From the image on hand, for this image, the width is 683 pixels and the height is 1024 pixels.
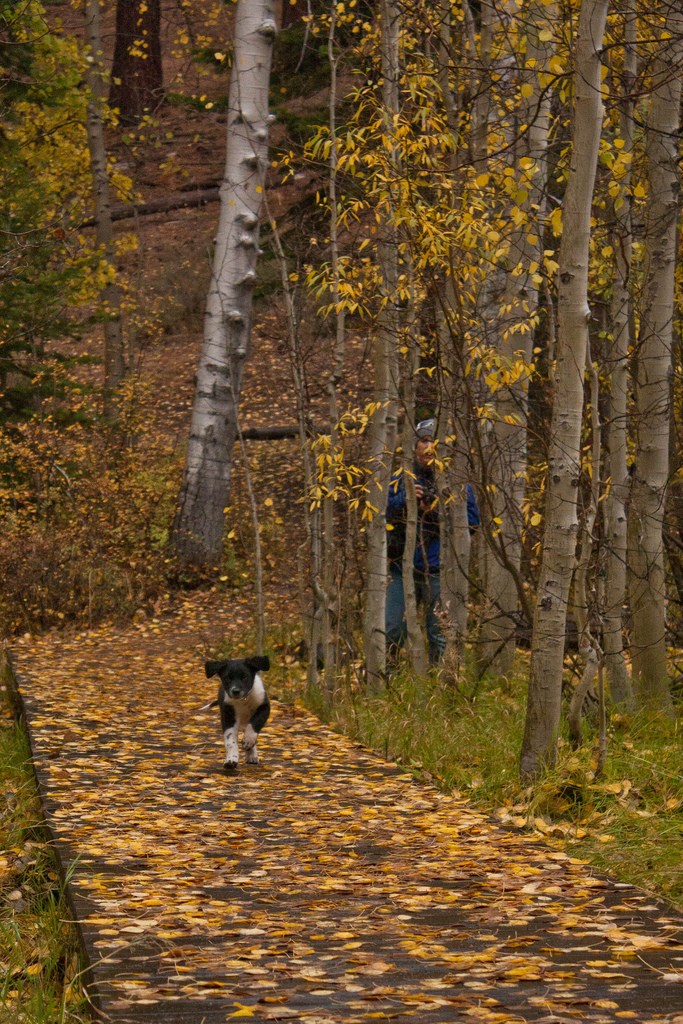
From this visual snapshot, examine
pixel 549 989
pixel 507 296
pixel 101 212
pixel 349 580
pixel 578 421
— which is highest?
pixel 101 212

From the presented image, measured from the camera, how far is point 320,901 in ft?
17.2

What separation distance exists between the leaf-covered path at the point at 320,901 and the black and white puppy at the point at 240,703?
6.8 inches

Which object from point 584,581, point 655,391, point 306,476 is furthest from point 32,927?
point 655,391

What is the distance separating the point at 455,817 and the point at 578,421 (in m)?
2.13

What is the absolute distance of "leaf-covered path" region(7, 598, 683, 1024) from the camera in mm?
4078

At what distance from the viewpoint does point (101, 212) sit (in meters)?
20.4

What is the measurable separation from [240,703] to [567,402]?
2604 mm

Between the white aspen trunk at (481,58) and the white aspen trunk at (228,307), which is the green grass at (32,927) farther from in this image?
the white aspen trunk at (228,307)

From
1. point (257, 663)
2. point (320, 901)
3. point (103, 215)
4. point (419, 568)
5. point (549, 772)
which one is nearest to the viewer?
point (320, 901)

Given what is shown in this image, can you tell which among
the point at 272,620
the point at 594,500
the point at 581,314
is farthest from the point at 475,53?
the point at 272,620

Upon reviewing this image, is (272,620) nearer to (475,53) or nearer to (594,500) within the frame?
(475,53)

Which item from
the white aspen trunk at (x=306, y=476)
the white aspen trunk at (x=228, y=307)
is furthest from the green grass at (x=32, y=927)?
the white aspen trunk at (x=228, y=307)

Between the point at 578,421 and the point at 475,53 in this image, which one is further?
the point at 475,53

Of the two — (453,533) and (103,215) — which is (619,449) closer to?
(453,533)
